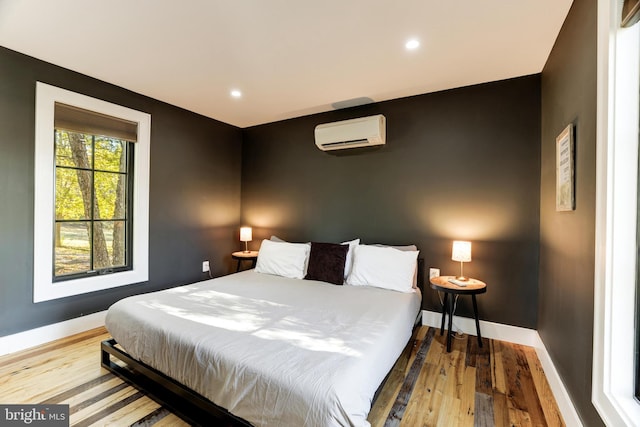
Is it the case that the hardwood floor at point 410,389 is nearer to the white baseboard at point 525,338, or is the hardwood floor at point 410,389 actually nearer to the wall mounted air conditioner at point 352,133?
the white baseboard at point 525,338

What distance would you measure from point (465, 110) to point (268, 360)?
290 cm

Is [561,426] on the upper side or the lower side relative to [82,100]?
lower

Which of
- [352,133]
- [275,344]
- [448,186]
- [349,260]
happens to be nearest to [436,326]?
[349,260]

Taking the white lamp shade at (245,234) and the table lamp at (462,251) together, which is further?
the white lamp shade at (245,234)

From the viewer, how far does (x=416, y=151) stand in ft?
10.3

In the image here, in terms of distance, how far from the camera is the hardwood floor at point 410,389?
1.68 meters

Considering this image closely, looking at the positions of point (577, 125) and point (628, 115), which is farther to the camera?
point (577, 125)

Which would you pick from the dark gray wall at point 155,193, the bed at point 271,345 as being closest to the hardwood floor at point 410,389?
the bed at point 271,345

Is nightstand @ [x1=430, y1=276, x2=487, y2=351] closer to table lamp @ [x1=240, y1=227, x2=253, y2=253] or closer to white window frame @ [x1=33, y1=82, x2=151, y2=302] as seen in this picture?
table lamp @ [x1=240, y1=227, x2=253, y2=253]

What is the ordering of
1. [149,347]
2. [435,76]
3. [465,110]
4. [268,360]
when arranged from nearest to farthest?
1. [268,360]
2. [149,347]
3. [435,76]
4. [465,110]

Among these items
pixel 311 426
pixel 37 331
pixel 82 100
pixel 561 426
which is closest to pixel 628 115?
pixel 561 426

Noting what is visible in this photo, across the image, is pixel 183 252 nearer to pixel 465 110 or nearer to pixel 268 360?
pixel 268 360

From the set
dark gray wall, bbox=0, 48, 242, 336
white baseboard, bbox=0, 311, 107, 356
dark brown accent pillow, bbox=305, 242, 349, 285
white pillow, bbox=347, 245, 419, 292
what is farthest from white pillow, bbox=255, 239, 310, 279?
white baseboard, bbox=0, 311, 107, 356

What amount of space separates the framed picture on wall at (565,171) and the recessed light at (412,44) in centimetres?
115
